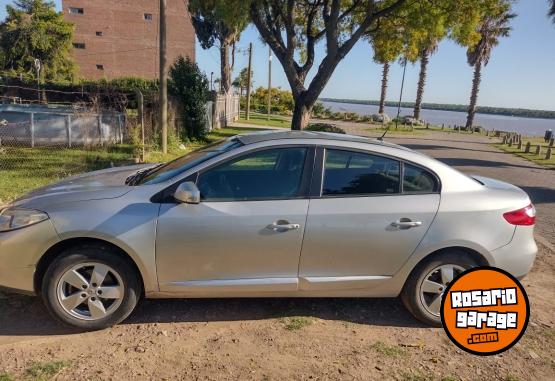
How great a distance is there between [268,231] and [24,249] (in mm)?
1829

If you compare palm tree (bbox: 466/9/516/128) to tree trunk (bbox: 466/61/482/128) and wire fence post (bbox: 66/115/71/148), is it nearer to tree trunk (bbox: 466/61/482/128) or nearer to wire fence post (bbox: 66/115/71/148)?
tree trunk (bbox: 466/61/482/128)

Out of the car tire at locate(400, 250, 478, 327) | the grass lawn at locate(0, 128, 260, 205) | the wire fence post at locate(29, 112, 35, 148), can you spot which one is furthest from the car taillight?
the wire fence post at locate(29, 112, 35, 148)

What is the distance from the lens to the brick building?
155 ft

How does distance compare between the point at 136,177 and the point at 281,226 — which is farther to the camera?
the point at 136,177

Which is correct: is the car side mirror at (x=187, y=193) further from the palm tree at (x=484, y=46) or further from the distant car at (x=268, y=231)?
the palm tree at (x=484, y=46)

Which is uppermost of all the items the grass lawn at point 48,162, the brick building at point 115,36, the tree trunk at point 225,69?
the brick building at point 115,36

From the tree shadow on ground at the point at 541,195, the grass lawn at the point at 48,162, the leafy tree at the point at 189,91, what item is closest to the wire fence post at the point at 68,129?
the grass lawn at the point at 48,162

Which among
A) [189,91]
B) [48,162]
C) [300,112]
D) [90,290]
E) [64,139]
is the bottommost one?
[48,162]

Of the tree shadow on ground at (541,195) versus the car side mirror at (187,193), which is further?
the tree shadow on ground at (541,195)

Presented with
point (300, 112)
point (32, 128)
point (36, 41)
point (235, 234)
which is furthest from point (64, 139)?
point (36, 41)

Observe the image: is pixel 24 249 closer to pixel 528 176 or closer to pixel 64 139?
pixel 64 139

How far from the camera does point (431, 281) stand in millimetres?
3551

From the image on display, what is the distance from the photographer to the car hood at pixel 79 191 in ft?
10.9

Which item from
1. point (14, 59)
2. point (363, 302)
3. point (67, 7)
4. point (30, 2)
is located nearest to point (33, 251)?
point (363, 302)
